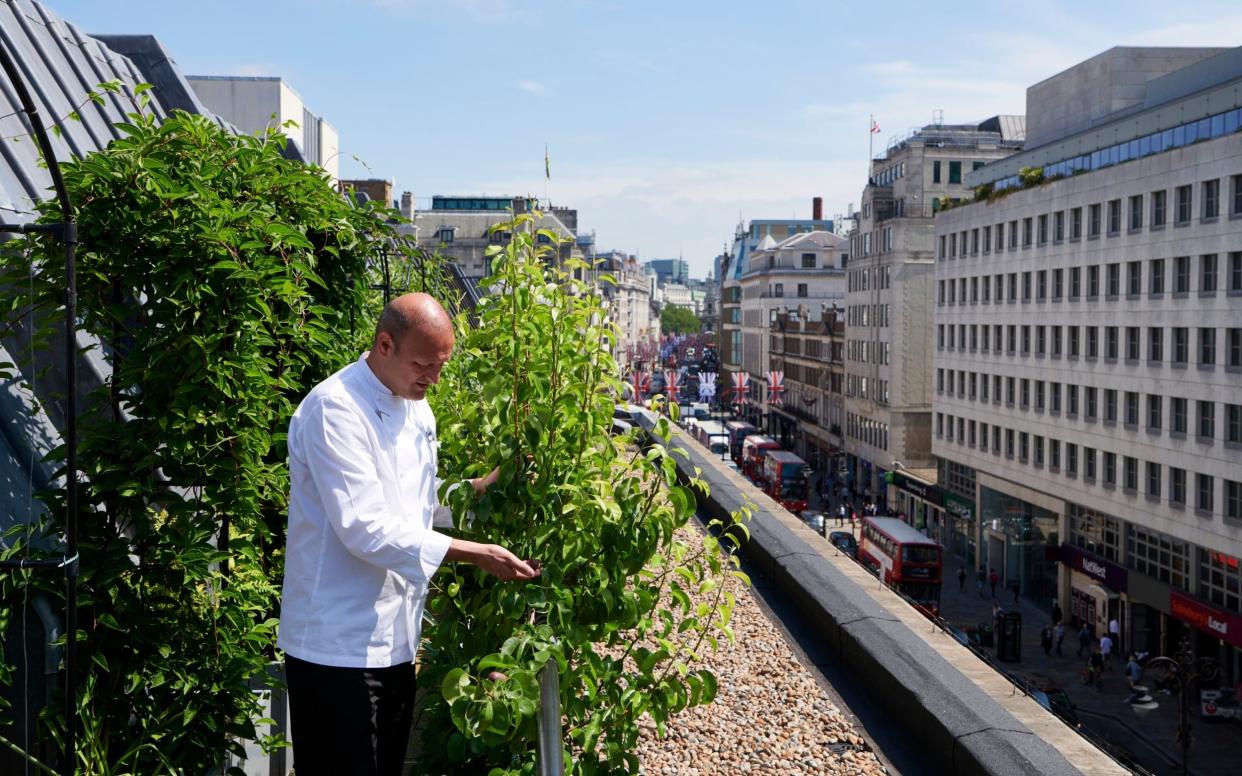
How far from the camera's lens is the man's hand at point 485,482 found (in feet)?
13.8

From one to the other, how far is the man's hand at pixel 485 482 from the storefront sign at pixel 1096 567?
45.0 metres

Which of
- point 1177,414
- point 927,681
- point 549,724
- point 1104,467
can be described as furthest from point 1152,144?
point 549,724

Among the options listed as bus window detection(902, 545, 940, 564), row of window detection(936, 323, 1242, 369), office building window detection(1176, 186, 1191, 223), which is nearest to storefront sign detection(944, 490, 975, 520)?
row of window detection(936, 323, 1242, 369)

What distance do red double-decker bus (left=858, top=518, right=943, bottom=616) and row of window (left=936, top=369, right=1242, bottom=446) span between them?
334 inches

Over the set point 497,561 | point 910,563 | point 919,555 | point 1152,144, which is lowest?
point 910,563

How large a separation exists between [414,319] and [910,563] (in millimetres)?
42465

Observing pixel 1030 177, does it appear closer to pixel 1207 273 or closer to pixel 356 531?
pixel 1207 273

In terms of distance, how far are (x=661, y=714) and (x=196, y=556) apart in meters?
1.99

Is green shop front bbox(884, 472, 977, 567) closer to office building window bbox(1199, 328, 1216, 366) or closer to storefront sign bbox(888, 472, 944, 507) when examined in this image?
storefront sign bbox(888, 472, 944, 507)

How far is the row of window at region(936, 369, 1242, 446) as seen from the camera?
131 feet

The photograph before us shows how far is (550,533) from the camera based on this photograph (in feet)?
13.5

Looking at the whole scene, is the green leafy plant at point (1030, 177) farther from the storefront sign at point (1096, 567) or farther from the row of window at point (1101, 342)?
the storefront sign at point (1096, 567)

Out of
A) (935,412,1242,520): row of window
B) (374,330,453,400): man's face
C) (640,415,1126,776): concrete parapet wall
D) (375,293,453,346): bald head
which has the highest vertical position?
(375,293,453,346): bald head

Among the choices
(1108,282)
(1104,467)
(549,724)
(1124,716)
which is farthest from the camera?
(1104,467)
